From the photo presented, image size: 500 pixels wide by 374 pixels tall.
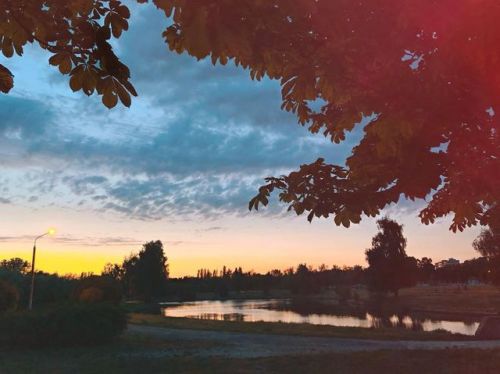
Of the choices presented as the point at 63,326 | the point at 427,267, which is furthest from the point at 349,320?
the point at 427,267

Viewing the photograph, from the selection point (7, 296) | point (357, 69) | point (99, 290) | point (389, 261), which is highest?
point (389, 261)

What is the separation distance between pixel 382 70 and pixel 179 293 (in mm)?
108642

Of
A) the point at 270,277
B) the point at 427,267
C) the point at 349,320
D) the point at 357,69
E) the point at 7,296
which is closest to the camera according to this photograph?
the point at 357,69

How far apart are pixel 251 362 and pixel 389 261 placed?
→ 74.8 metres

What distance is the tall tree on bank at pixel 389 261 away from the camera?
83.2m

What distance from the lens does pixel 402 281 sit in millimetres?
83500

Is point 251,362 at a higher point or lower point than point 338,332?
lower

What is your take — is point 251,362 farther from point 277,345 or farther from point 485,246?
point 485,246

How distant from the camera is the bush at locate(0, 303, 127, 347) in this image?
15.7 metres

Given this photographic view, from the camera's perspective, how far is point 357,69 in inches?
172

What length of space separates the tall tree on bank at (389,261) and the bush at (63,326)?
70.9 m

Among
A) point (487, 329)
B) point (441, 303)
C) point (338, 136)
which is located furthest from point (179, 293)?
point (338, 136)

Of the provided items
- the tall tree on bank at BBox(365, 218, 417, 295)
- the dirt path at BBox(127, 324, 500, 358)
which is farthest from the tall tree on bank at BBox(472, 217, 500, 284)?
the tall tree on bank at BBox(365, 218, 417, 295)

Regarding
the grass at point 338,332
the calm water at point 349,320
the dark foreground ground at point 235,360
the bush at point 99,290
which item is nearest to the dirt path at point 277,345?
the dark foreground ground at point 235,360
